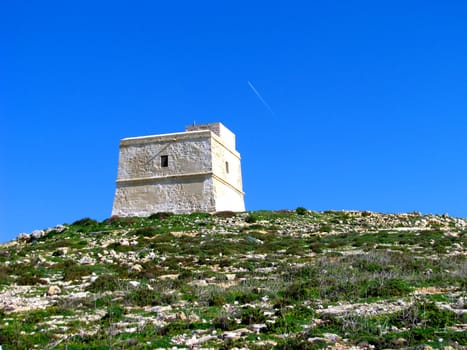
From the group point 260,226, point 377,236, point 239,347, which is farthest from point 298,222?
point 239,347

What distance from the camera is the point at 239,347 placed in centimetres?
854

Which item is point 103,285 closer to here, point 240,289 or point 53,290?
point 53,290

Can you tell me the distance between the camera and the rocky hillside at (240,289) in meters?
9.21

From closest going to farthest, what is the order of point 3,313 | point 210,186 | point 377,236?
point 3,313 < point 377,236 < point 210,186

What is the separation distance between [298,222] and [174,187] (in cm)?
828

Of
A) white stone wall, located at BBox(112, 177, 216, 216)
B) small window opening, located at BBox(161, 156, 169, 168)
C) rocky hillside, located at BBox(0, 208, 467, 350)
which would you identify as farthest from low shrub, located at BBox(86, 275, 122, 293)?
small window opening, located at BBox(161, 156, 169, 168)

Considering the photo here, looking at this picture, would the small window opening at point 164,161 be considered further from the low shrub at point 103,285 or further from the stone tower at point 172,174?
the low shrub at point 103,285

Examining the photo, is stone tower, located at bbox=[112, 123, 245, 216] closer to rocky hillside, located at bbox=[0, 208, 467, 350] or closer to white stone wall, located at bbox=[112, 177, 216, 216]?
white stone wall, located at bbox=[112, 177, 216, 216]

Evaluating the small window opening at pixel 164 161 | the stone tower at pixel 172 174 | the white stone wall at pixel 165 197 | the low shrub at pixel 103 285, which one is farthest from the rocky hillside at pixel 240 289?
the small window opening at pixel 164 161

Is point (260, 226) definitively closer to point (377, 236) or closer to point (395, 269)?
point (377, 236)

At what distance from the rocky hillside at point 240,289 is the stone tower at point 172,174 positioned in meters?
6.36

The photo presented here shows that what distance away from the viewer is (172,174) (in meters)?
34.7

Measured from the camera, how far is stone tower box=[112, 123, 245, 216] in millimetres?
34031

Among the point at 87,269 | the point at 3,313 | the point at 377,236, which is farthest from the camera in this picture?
the point at 377,236
